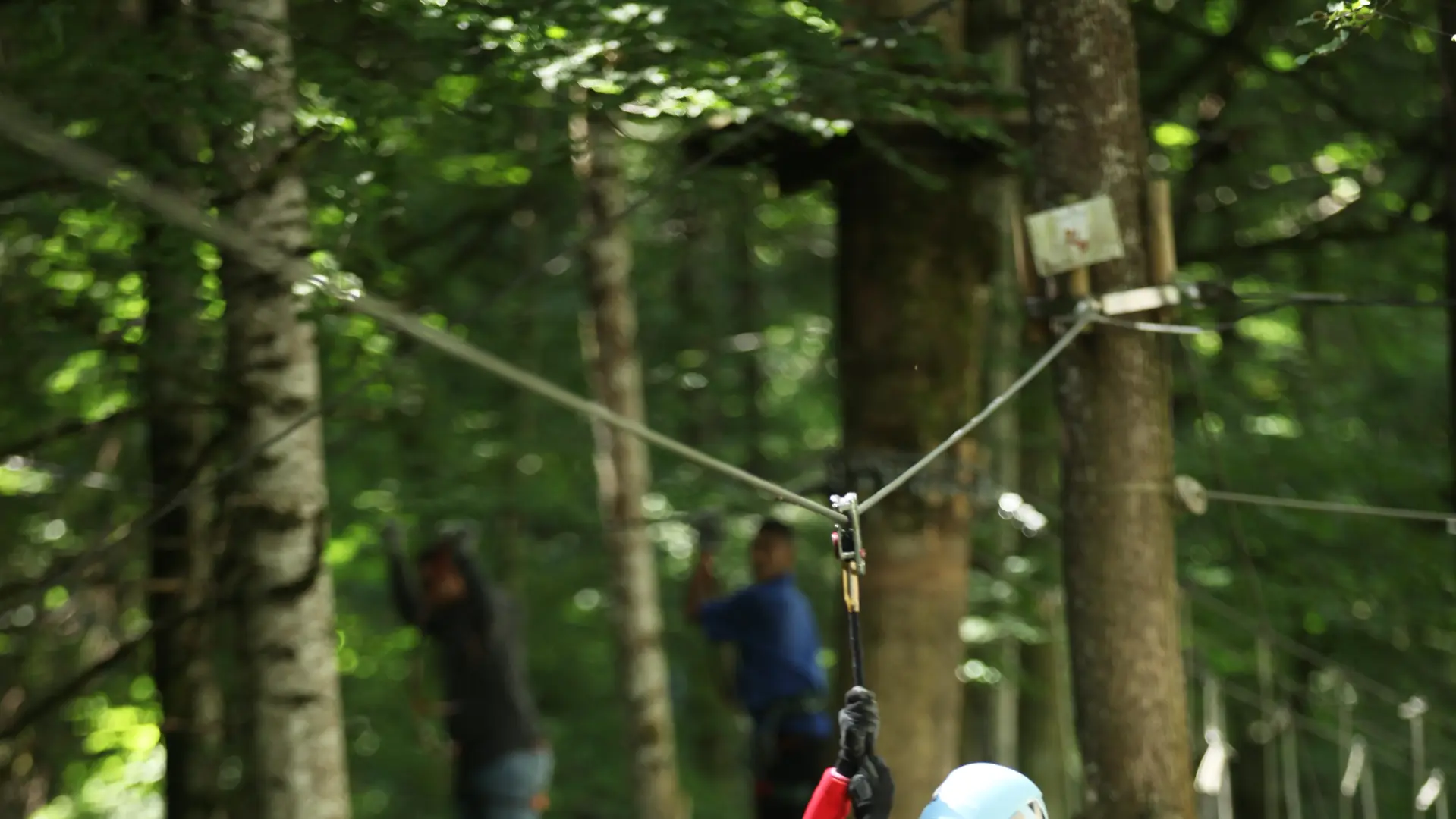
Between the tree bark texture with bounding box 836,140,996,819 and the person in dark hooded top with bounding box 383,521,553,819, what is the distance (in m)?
1.60

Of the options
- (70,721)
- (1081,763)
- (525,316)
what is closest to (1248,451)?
(525,316)

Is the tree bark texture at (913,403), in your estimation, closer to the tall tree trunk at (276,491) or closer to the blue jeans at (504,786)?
the blue jeans at (504,786)

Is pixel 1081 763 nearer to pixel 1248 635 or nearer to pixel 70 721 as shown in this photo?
pixel 1248 635

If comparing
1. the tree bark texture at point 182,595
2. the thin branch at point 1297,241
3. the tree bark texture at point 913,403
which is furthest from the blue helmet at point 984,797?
the thin branch at point 1297,241

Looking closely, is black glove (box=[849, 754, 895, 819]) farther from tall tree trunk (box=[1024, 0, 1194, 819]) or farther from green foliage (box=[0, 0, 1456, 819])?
green foliage (box=[0, 0, 1456, 819])

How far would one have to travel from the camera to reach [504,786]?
6.61 meters

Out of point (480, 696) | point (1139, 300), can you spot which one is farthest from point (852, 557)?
point (480, 696)

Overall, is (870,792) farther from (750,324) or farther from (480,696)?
(750,324)

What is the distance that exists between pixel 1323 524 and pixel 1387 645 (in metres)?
1.84

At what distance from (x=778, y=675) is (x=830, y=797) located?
140 inches

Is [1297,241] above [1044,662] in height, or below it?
above

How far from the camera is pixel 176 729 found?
5809 mm

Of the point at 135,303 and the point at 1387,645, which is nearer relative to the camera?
the point at 135,303

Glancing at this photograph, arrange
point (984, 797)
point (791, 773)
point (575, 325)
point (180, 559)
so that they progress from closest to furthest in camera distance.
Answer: point (984, 797), point (180, 559), point (791, 773), point (575, 325)
